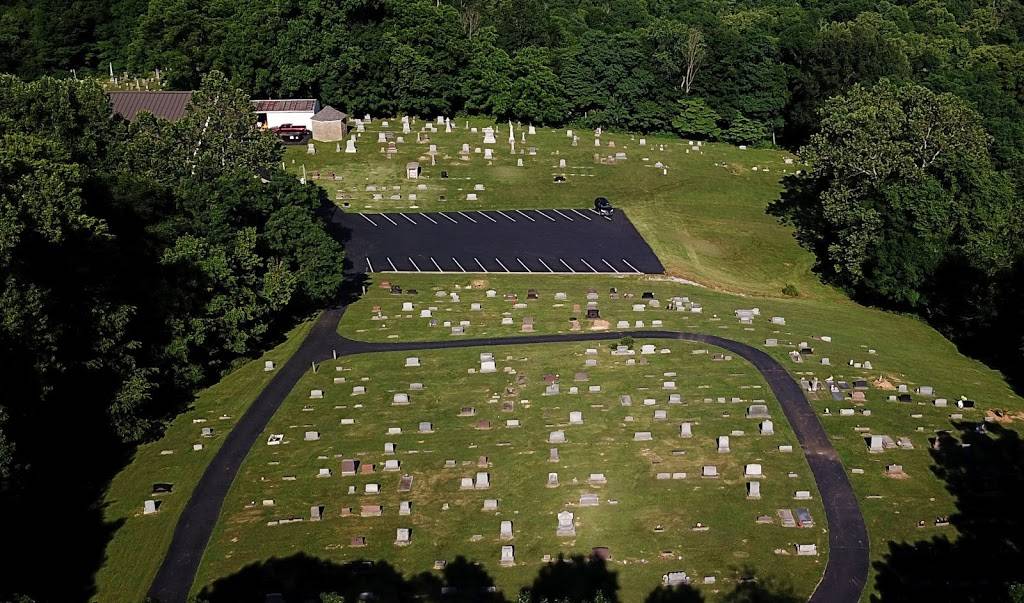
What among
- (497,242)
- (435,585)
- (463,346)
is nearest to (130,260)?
(463,346)

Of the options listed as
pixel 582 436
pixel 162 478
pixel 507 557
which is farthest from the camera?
pixel 582 436

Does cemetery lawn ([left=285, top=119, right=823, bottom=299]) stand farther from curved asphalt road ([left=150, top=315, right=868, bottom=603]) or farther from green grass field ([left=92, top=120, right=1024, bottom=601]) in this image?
curved asphalt road ([left=150, top=315, right=868, bottom=603])

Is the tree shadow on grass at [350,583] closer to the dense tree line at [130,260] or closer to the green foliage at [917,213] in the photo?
the dense tree line at [130,260]

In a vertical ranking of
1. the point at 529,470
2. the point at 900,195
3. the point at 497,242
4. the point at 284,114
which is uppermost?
the point at 284,114

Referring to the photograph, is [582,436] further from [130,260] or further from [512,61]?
[512,61]

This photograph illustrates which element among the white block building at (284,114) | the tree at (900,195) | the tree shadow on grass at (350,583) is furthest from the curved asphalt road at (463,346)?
the white block building at (284,114)

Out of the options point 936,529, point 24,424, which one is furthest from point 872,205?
point 24,424

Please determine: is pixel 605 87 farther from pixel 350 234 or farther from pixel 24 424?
pixel 24 424
